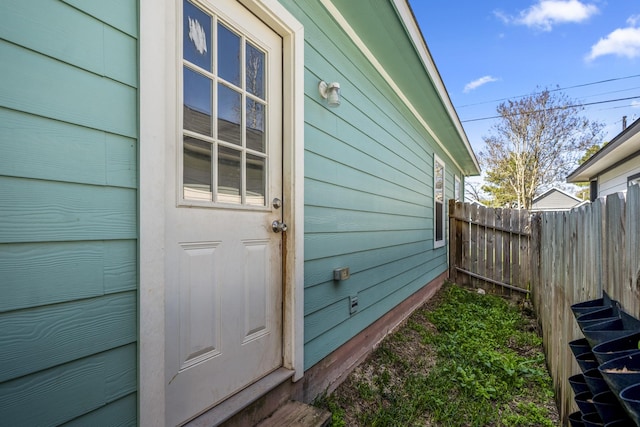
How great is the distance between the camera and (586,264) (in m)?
1.61

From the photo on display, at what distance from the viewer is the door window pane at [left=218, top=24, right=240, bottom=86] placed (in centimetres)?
162

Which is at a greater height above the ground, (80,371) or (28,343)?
(28,343)

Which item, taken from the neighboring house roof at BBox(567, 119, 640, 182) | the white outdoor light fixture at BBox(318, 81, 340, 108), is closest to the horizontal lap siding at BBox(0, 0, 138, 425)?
the white outdoor light fixture at BBox(318, 81, 340, 108)

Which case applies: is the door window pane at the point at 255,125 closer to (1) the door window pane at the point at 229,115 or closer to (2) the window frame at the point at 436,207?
(1) the door window pane at the point at 229,115

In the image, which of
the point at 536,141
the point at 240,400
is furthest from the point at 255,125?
the point at 536,141

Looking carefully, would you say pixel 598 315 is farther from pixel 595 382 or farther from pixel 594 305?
pixel 595 382

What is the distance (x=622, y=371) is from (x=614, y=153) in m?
7.28

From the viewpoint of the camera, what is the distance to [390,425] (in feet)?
6.40

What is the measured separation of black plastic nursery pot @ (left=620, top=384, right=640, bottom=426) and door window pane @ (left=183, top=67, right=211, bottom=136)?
5.34 ft

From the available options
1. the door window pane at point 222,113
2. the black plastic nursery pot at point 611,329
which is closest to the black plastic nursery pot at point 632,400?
the black plastic nursery pot at point 611,329

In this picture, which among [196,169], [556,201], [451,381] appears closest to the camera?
[196,169]

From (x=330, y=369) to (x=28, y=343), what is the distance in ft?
6.14

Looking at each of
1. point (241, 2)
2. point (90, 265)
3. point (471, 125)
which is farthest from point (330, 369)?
point (471, 125)

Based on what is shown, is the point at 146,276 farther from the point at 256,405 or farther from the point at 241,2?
the point at 241,2
